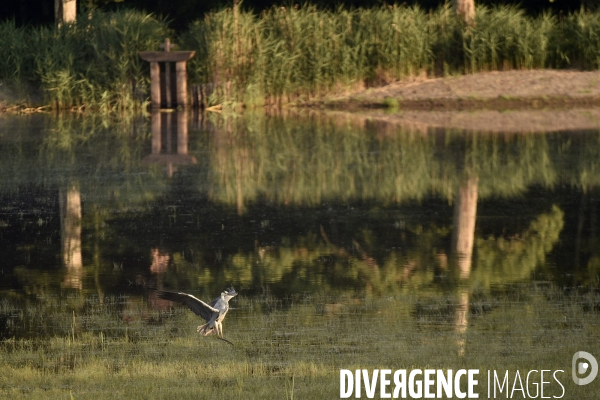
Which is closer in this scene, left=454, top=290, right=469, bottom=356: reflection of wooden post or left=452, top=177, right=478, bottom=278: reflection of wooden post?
left=454, top=290, right=469, bottom=356: reflection of wooden post

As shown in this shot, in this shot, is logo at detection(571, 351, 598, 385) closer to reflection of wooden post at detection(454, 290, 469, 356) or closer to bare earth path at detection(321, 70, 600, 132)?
reflection of wooden post at detection(454, 290, 469, 356)

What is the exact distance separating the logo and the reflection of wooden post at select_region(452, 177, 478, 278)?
2654 millimetres

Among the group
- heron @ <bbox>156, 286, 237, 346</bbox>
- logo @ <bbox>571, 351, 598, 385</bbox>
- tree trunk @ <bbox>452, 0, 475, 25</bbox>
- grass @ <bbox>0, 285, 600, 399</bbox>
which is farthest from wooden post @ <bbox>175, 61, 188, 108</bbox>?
logo @ <bbox>571, 351, 598, 385</bbox>

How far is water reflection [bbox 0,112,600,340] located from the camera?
941 cm

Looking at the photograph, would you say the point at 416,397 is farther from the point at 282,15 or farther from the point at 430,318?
the point at 282,15

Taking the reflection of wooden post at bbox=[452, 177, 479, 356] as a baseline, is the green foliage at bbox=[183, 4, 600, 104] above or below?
above

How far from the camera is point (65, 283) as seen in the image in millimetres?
9195

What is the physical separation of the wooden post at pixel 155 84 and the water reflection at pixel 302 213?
6.25 m

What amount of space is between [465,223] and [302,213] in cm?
174

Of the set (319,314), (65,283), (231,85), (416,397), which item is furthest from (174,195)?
(231,85)

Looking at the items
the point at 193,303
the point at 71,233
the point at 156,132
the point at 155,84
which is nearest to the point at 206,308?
the point at 193,303

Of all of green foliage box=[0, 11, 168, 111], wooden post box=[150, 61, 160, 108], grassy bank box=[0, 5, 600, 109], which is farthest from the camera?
grassy bank box=[0, 5, 600, 109]

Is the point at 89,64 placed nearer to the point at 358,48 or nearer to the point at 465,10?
the point at 358,48

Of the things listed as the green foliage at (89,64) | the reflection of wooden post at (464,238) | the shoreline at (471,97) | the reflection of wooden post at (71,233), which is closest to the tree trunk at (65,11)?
the green foliage at (89,64)
